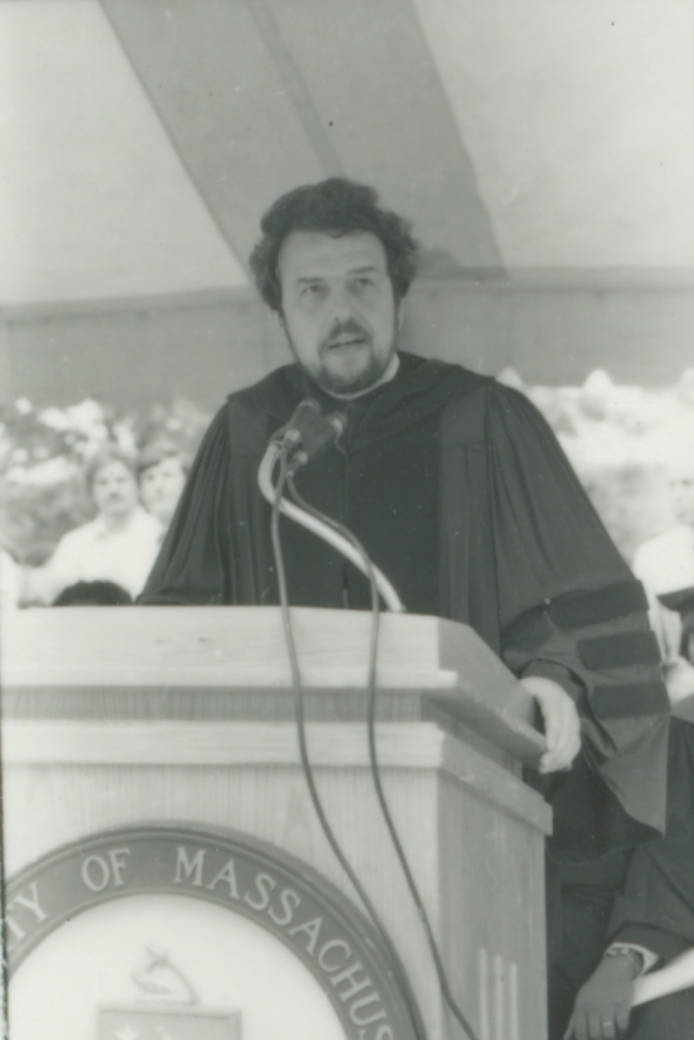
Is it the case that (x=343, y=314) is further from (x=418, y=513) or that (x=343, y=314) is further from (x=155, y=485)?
(x=155, y=485)

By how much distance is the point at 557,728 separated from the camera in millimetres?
2213

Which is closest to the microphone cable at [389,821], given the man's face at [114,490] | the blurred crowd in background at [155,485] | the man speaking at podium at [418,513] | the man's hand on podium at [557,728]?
the man's hand on podium at [557,728]

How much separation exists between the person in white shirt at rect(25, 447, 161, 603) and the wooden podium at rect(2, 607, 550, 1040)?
74.1 inches

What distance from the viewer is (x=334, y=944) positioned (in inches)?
63.8

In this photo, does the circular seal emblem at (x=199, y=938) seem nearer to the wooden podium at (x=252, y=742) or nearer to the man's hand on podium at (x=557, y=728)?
the wooden podium at (x=252, y=742)

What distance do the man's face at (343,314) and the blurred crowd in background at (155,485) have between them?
1.29ft

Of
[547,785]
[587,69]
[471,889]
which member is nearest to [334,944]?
[471,889]

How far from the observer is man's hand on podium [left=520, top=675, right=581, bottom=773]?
2189 millimetres

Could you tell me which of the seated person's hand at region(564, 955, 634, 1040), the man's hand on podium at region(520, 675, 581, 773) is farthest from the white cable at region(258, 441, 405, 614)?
the seated person's hand at region(564, 955, 634, 1040)

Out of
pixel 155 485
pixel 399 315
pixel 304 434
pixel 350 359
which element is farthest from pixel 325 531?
pixel 155 485

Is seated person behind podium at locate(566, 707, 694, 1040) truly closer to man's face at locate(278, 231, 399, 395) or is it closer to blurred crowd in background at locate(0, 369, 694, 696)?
blurred crowd in background at locate(0, 369, 694, 696)

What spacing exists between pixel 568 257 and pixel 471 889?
213 cm

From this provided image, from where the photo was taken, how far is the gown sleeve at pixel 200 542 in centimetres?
290

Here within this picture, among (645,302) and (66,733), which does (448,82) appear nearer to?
(645,302)
